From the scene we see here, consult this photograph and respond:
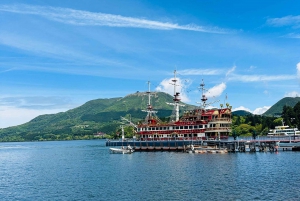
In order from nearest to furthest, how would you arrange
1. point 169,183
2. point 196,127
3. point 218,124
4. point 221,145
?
point 169,183 → point 221,145 → point 218,124 → point 196,127

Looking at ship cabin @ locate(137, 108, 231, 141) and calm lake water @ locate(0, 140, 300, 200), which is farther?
ship cabin @ locate(137, 108, 231, 141)

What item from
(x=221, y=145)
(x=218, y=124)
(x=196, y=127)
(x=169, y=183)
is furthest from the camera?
(x=196, y=127)

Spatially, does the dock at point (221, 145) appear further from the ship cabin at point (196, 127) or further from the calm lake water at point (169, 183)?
the calm lake water at point (169, 183)

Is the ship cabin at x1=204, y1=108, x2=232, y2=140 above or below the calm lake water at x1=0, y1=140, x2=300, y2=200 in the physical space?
above

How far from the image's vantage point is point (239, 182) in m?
56.9

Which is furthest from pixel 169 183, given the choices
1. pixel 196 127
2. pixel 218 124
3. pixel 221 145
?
pixel 196 127

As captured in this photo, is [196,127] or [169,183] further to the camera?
[196,127]

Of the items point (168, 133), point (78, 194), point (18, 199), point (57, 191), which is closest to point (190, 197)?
point (78, 194)

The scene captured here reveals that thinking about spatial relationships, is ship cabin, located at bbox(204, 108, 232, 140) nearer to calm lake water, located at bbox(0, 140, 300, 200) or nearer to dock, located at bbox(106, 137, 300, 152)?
dock, located at bbox(106, 137, 300, 152)

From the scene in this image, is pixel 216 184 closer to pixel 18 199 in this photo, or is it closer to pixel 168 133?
pixel 18 199

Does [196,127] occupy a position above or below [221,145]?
above

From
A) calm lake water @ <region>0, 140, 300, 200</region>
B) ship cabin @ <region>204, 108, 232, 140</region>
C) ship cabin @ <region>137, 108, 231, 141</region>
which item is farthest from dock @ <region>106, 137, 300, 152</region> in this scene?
calm lake water @ <region>0, 140, 300, 200</region>

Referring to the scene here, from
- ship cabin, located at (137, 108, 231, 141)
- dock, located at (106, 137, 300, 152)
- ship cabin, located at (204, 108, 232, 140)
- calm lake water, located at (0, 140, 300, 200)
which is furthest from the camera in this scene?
ship cabin, located at (137, 108, 231, 141)

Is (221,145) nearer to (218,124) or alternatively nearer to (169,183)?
(218,124)
